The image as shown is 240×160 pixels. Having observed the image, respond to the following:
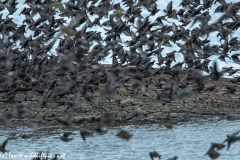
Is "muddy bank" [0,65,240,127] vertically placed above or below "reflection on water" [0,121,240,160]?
above

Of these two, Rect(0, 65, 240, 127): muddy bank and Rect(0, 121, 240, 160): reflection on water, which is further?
Rect(0, 65, 240, 127): muddy bank

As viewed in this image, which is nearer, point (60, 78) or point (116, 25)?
point (60, 78)

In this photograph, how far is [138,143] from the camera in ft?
61.7

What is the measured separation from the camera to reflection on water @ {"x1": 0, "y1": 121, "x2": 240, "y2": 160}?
17.8 metres

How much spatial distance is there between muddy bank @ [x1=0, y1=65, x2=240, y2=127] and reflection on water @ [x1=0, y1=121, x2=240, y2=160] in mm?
527

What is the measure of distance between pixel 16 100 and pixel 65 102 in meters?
1.31

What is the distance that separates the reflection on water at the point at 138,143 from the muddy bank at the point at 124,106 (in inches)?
20.8

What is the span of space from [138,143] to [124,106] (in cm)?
254

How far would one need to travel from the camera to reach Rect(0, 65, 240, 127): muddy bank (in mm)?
20527

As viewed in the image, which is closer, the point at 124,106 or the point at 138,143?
the point at 138,143

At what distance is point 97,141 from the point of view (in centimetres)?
1891

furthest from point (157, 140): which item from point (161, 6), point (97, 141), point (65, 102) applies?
point (161, 6)

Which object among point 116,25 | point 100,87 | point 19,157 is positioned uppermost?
point 116,25

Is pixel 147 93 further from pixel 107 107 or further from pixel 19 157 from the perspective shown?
pixel 19 157
